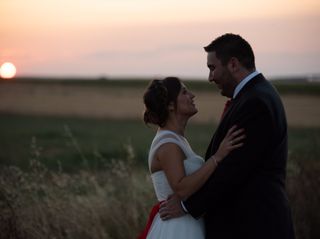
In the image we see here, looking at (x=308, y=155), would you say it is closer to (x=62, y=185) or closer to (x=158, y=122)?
(x=62, y=185)

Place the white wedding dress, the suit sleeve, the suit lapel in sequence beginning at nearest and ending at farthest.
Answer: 1. the suit sleeve
2. the suit lapel
3. the white wedding dress

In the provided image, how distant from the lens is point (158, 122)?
4.75m

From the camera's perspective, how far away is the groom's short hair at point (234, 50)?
4.30 meters

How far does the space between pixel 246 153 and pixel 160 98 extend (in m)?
0.79

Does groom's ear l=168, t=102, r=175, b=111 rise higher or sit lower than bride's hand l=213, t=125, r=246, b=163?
higher

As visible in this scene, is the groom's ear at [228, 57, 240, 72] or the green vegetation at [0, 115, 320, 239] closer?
the groom's ear at [228, 57, 240, 72]

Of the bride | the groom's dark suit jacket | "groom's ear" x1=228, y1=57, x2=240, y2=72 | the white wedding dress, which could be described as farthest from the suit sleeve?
the white wedding dress

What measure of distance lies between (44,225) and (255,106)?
304cm

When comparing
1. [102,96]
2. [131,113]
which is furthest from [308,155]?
[102,96]

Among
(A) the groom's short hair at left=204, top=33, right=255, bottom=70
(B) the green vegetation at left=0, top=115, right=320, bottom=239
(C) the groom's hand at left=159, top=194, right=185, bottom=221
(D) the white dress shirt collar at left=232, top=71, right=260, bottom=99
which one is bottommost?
(B) the green vegetation at left=0, top=115, right=320, bottom=239

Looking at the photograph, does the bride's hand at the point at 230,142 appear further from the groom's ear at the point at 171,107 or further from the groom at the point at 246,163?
the groom's ear at the point at 171,107

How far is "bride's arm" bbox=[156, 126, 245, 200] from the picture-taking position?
13.7 ft

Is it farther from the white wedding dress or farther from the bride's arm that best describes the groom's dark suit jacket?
the white wedding dress

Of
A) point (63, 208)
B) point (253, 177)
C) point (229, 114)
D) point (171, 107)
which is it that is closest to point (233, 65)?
point (229, 114)
